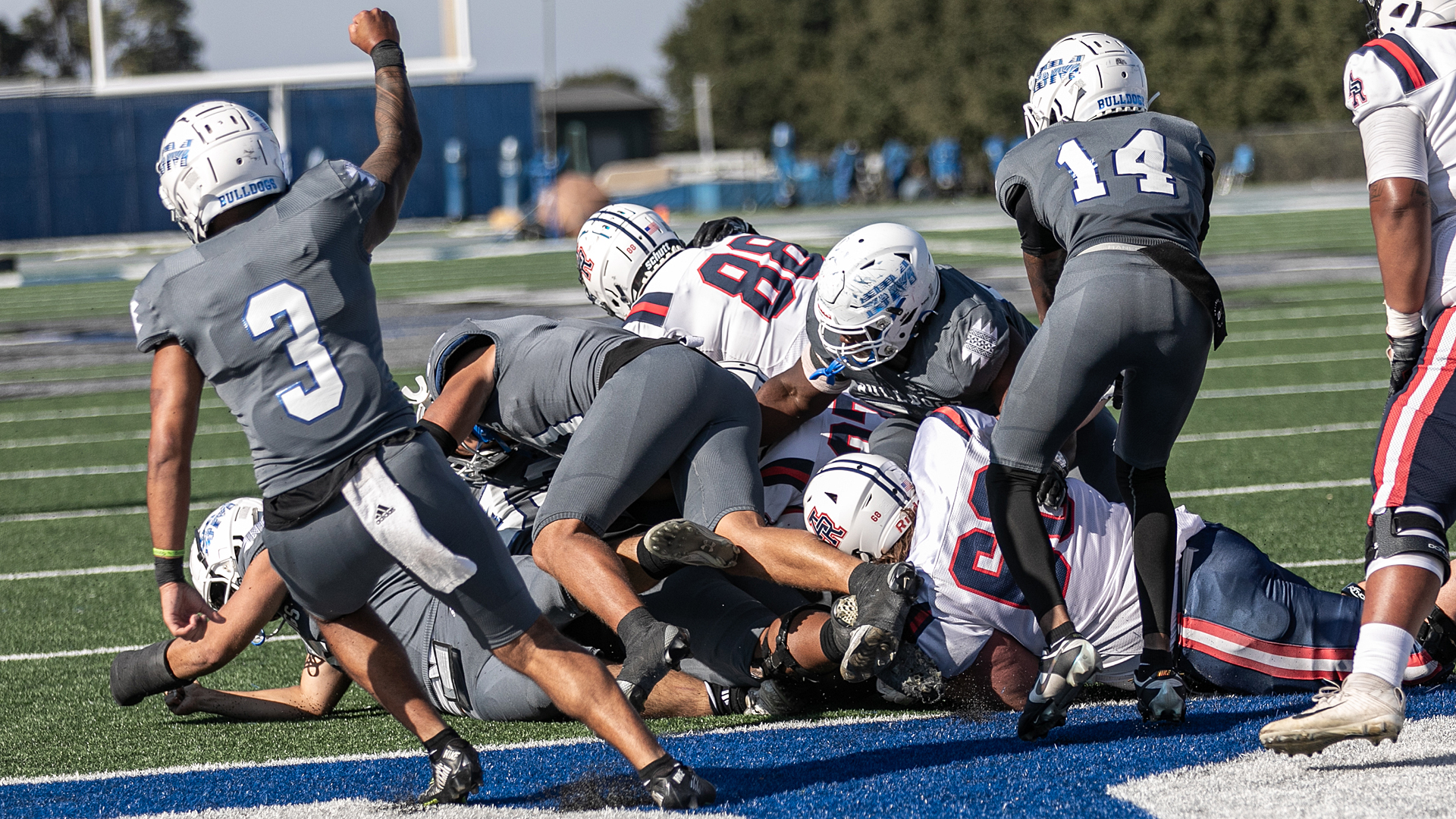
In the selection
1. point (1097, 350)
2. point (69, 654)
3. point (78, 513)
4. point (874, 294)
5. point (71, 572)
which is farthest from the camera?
point (78, 513)

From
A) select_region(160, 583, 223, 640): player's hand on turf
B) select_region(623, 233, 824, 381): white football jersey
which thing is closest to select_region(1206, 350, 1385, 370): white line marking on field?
select_region(623, 233, 824, 381): white football jersey

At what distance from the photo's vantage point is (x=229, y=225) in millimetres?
3400

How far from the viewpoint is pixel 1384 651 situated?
325 centimetres

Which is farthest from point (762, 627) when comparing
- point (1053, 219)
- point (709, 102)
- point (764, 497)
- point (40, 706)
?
point (709, 102)

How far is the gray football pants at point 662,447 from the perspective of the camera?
4145mm

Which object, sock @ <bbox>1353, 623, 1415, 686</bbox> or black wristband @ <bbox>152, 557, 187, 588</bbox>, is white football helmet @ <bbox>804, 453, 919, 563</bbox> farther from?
black wristband @ <bbox>152, 557, 187, 588</bbox>

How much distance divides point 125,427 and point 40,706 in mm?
6575

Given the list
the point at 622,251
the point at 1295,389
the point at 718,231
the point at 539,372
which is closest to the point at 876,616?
the point at 539,372

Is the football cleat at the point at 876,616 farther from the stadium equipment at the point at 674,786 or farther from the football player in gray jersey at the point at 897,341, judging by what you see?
the football player in gray jersey at the point at 897,341

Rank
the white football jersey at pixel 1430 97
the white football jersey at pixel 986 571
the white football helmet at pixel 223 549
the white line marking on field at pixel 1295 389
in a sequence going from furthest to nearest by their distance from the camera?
the white line marking on field at pixel 1295 389, the white football helmet at pixel 223 549, the white football jersey at pixel 986 571, the white football jersey at pixel 1430 97

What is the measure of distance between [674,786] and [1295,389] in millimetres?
7943

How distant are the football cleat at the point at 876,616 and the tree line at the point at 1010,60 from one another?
35.2 meters

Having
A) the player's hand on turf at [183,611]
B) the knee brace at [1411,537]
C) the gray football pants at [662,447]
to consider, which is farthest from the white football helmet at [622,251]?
the knee brace at [1411,537]

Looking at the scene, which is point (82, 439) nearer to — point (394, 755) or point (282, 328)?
point (394, 755)
